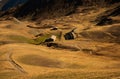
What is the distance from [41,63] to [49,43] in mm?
18773

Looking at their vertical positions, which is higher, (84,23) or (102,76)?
(102,76)

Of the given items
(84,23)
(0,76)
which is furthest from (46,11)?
(0,76)

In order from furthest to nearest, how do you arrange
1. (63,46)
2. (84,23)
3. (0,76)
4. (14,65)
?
(84,23) → (63,46) → (14,65) → (0,76)

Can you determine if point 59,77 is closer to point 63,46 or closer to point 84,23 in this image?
point 63,46

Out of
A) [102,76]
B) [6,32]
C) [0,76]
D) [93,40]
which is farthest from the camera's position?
[6,32]

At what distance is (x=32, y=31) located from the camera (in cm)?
8288

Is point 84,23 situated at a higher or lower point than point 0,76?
lower

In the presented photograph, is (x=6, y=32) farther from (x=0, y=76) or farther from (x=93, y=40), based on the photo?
(x=0, y=76)

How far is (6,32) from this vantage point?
237ft

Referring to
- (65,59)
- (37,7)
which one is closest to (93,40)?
(65,59)

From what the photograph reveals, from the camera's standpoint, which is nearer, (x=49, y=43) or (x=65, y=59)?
(x=65, y=59)

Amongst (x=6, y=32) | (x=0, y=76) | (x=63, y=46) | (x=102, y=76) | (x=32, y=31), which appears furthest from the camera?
(x=32, y=31)

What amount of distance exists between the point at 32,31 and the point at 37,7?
65617mm

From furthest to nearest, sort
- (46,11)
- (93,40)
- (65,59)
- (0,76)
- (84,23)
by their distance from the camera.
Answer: (46,11), (84,23), (93,40), (65,59), (0,76)
